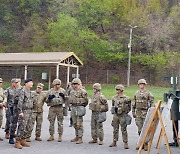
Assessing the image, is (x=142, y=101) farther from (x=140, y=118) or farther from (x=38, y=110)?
(x=38, y=110)

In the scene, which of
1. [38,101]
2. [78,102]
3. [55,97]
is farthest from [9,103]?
[78,102]

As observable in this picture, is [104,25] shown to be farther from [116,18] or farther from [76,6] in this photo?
[76,6]

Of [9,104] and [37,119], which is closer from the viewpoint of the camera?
[9,104]

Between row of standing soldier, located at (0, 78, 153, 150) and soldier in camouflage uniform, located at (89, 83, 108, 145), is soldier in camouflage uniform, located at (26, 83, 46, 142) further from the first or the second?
soldier in camouflage uniform, located at (89, 83, 108, 145)

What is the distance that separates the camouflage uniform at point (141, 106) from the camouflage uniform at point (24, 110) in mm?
2870

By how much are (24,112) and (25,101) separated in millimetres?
304

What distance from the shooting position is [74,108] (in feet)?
35.4

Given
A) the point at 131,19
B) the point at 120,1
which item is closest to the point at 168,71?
the point at 131,19

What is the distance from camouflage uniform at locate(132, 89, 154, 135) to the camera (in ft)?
32.9

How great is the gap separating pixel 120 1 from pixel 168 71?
485 inches

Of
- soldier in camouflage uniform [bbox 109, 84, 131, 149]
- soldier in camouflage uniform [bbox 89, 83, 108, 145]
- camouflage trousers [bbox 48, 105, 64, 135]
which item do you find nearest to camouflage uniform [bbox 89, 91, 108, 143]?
soldier in camouflage uniform [bbox 89, 83, 108, 145]

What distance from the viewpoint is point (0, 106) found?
11617mm

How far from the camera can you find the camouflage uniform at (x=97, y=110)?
1041 centimetres

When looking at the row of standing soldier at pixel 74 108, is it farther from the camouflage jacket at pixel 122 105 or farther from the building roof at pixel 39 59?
the building roof at pixel 39 59
